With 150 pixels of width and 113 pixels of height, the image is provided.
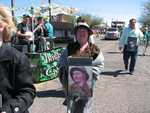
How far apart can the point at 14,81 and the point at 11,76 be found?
41 mm

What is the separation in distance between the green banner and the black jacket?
8822 mm

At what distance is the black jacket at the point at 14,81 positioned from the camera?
295cm

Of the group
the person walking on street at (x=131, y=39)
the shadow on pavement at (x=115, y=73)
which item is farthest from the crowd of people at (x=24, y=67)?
the person walking on street at (x=131, y=39)

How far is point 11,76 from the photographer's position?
9.79 ft

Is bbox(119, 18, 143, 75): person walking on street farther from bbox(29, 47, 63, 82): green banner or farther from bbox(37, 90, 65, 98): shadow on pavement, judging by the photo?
bbox(37, 90, 65, 98): shadow on pavement

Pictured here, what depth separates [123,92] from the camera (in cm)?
1111

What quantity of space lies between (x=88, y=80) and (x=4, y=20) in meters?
2.73

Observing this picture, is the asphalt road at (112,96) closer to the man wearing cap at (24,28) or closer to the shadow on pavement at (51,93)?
the shadow on pavement at (51,93)

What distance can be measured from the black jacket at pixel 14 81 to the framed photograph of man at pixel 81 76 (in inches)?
99.3

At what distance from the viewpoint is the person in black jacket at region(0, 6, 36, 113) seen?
9.68 ft

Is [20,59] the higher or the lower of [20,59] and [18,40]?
the higher

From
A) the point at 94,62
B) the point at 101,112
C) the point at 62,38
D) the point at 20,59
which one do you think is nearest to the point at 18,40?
the point at 101,112

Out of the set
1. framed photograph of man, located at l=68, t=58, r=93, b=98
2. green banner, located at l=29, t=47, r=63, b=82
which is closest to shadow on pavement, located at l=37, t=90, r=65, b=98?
green banner, located at l=29, t=47, r=63, b=82

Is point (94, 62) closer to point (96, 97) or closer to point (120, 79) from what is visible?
point (96, 97)
